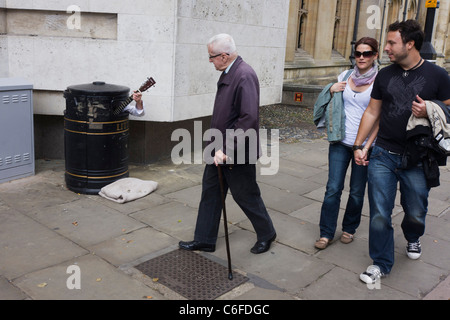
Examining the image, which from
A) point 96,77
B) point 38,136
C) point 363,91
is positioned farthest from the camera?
point 38,136

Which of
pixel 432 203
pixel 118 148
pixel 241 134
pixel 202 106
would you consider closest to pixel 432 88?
pixel 241 134

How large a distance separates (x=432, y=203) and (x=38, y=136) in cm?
579

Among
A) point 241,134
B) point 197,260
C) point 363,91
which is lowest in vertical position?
point 197,260

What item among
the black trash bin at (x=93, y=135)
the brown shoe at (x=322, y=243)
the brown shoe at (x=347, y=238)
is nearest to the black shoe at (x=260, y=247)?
the brown shoe at (x=322, y=243)

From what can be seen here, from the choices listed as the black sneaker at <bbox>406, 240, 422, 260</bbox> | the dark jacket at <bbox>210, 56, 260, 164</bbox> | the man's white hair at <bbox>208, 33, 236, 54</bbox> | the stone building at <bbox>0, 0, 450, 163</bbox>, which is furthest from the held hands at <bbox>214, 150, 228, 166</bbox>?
the stone building at <bbox>0, 0, 450, 163</bbox>

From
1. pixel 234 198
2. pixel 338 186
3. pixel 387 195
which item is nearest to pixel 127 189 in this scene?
pixel 234 198

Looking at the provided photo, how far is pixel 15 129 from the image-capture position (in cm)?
594

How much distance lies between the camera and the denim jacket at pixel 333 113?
418 centimetres

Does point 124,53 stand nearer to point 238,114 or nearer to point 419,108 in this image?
point 238,114

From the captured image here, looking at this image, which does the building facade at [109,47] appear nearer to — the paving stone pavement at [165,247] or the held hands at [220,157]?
the paving stone pavement at [165,247]

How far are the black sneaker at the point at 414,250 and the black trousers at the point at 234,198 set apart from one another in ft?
4.26

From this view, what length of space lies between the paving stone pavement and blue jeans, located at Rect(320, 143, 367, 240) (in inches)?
11.6

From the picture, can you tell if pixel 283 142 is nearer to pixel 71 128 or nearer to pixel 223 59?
pixel 71 128

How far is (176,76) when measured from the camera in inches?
263
